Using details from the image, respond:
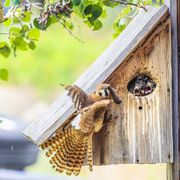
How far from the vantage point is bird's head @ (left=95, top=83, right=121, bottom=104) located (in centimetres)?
91

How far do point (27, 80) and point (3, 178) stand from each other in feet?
1.24

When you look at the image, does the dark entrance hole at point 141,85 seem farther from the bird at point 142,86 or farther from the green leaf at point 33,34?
the green leaf at point 33,34

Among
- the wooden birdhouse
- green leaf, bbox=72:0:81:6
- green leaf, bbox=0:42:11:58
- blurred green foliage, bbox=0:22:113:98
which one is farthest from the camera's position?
blurred green foliage, bbox=0:22:113:98

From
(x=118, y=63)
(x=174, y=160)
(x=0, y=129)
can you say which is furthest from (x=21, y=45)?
(x=0, y=129)

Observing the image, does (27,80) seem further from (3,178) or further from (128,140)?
(128,140)

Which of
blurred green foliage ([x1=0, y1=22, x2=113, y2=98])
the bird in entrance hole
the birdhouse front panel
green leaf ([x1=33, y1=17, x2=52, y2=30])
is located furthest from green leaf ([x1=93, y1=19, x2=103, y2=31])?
blurred green foliage ([x1=0, y1=22, x2=113, y2=98])

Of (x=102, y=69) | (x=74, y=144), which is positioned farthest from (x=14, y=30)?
(x=74, y=144)

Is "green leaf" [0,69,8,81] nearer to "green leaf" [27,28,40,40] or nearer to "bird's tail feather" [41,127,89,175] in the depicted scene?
"green leaf" [27,28,40,40]

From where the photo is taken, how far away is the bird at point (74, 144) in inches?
35.4

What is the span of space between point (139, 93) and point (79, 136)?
0.18 meters

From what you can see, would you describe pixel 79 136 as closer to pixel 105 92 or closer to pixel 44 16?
pixel 105 92

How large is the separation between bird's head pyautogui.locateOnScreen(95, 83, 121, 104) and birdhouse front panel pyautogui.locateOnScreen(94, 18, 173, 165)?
67 mm

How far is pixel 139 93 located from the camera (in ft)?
3.33

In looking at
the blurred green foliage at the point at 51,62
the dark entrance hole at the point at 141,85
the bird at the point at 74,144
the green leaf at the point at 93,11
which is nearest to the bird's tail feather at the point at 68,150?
the bird at the point at 74,144
